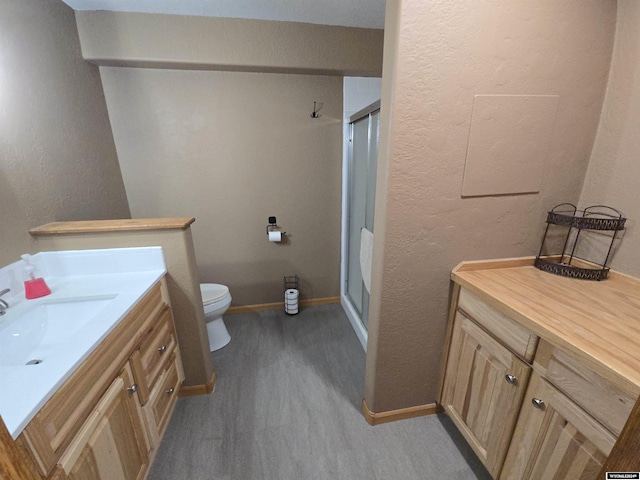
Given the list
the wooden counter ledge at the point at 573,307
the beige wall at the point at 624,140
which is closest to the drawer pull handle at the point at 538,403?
the wooden counter ledge at the point at 573,307

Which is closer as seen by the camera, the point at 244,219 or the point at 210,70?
the point at 210,70

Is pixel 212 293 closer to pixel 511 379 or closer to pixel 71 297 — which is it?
pixel 71 297

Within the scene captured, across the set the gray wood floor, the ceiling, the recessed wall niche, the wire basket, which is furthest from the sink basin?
the wire basket

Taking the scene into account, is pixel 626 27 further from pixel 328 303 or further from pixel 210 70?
pixel 328 303

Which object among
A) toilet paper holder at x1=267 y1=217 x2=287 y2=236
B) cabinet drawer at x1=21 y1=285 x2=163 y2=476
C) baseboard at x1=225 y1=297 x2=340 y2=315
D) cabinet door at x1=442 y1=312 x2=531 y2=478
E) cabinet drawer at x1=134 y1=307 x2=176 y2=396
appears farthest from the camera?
baseboard at x1=225 y1=297 x2=340 y2=315

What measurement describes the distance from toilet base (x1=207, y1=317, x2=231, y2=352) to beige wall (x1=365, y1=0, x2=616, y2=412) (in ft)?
4.26

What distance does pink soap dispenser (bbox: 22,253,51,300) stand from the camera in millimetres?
1107

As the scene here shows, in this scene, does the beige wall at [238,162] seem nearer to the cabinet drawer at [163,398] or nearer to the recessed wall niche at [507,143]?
the cabinet drawer at [163,398]

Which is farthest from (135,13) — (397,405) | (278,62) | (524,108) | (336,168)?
(397,405)

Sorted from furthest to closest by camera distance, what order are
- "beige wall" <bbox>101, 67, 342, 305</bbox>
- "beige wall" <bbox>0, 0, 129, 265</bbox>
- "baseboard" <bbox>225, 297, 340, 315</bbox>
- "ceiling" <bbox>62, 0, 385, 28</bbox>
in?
"baseboard" <bbox>225, 297, 340, 315</bbox> → "beige wall" <bbox>101, 67, 342, 305</bbox> → "ceiling" <bbox>62, 0, 385, 28</bbox> → "beige wall" <bbox>0, 0, 129, 265</bbox>

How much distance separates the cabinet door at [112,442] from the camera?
2.42ft

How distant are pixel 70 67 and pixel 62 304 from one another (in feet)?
4.88

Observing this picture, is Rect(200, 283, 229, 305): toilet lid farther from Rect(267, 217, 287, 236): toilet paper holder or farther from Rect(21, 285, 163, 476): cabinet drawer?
Rect(21, 285, 163, 476): cabinet drawer

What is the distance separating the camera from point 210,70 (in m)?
1.98
